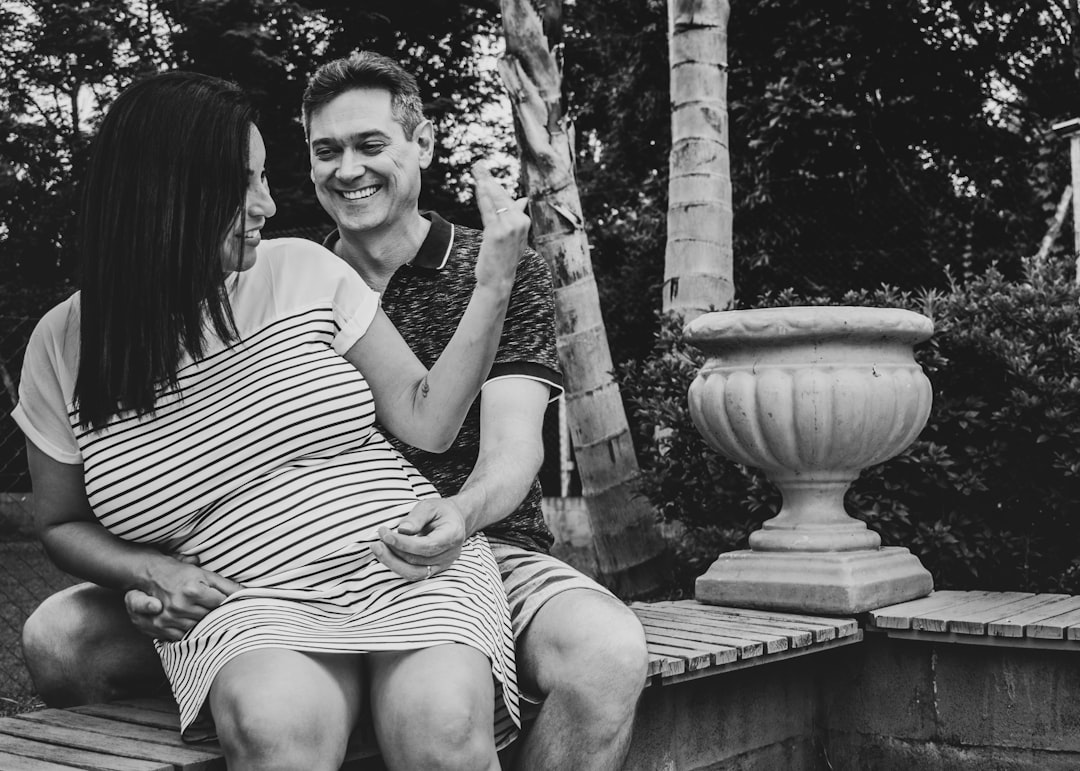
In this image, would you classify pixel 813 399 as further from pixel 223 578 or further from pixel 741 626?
pixel 223 578

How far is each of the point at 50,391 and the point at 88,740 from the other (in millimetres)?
611

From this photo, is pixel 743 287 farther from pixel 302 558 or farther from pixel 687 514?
pixel 302 558

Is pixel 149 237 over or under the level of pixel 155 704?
over

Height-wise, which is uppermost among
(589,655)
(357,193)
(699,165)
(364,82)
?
(699,165)

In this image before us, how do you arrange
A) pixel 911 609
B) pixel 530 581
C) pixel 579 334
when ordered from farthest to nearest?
1. pixel 579 334
2. pixel 911 609
3. pixel 530 581

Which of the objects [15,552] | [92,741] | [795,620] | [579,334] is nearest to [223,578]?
[92,741]

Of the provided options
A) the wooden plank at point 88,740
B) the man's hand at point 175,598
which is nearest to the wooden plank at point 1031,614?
the man's hand at point 175,598

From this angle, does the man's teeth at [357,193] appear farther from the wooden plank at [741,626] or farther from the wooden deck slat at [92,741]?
the wooden plank at [741,626]

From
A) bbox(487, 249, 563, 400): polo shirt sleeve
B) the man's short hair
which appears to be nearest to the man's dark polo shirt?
bbox(487, 249, 563, 400): polo shirt sleeve

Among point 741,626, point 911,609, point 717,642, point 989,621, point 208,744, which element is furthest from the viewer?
point 911,609

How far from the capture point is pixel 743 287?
10305mm

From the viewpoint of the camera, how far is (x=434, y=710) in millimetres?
1831

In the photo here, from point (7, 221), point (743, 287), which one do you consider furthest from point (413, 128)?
point (7, 221)

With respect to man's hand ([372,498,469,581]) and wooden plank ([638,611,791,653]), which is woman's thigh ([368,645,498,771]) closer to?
man's hand ([372,498,469,581])
